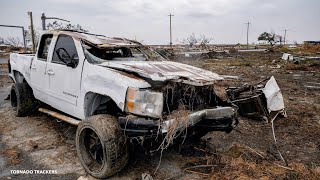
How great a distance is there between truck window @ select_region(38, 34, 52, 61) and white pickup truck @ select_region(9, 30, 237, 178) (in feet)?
1.04

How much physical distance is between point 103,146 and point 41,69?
2.56 meters

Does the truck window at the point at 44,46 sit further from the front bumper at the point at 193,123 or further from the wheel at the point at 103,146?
the front bumper at the point at 193,123

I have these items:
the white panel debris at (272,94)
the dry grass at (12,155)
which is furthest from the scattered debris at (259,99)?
the dry grass at (12,155)

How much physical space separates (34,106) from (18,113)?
0.36m

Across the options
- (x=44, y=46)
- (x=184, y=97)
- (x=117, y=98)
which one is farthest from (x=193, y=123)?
(x=44, y=46)

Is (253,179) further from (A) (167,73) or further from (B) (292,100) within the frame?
(B) (292,100)

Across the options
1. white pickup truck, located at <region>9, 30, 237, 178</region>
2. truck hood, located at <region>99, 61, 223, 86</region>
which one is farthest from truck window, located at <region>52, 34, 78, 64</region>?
truck hood, located at <region>99, 61, 223, 86</region>

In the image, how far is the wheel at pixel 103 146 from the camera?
130 inches

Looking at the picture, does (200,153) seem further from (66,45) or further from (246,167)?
(66,45)

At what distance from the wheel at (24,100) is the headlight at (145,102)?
11.8ft

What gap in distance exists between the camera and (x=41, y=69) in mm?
5121

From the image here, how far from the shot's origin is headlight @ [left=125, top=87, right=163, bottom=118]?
3.27 m

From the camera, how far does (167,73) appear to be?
370 centimetres

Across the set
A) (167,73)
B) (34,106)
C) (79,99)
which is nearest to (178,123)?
(167,73)
